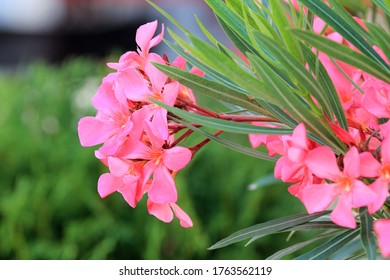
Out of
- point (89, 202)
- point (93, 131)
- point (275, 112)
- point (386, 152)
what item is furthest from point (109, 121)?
point (89, 202)

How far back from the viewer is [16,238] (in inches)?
74.8

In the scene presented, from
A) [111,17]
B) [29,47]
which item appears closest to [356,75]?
[29,47]

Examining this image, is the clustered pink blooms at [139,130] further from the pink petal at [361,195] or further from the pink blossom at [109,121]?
the pink petal at [361,195]

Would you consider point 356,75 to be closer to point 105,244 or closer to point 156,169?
point 156,169

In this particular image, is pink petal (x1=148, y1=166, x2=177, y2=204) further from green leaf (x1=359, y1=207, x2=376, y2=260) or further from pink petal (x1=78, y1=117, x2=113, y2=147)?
green leaf (x1=359, y1=207, x2=376, y2=260)

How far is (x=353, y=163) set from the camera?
55cm

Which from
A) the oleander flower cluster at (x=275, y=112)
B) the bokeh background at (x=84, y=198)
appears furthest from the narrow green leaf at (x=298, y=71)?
Answer: the bokeh background at (x=84, y=198)

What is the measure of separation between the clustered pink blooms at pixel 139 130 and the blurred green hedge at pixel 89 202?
4.03 ft

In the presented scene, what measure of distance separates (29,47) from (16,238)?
24.4 ft

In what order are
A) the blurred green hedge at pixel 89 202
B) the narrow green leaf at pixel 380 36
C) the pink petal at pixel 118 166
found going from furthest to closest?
the blurred green hedge at pixel 89 202 < the pink petal at pixel 118 166 < the narrow green leaf at pixel 380 36

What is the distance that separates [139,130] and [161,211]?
0.33 ft

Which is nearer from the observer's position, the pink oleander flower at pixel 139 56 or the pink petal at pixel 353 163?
the pink petal at pixel 353 163

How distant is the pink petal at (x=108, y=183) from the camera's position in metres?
0.69

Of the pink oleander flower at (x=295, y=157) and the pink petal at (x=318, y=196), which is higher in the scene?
the pink oleander flower at (x=295, y=157)
